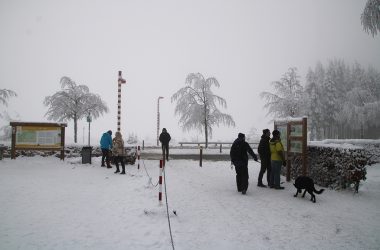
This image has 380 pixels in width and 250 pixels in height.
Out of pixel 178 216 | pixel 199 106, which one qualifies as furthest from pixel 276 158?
pixel 199 106

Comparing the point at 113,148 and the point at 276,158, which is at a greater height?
the point at 113,148

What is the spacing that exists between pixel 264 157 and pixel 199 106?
2250cm

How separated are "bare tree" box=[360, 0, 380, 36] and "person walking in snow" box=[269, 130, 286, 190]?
5.83m

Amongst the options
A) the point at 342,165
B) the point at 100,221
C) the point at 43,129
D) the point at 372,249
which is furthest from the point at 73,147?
the point at 372,249

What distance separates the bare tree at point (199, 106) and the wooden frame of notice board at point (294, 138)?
66.5ft

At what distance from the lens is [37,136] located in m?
15.7

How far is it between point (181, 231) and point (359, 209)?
17.4ft

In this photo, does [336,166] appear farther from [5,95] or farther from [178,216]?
[5,95]

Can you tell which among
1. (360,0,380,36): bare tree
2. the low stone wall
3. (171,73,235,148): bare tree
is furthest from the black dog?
(171,73,235,148): bare tree

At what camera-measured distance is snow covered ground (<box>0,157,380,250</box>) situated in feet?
17.7

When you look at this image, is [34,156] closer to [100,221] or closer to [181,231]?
[100,221]

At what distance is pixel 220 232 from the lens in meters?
5.96

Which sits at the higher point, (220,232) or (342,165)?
(342,165)

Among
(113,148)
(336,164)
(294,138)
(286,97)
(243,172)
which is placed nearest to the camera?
(243,172)
